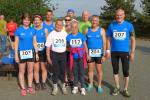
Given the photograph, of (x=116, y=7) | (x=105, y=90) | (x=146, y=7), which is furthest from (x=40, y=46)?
(x=116, y=7)

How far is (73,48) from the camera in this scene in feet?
28.1

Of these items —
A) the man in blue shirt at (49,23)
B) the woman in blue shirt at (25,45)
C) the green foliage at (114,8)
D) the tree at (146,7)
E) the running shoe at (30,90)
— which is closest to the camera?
the woman in blue shirt at (25,45)

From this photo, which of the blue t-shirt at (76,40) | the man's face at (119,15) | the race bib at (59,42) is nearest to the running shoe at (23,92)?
the race bib at (59,42)

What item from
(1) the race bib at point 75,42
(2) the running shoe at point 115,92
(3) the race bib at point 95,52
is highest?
(1) the race bib at point 75,42

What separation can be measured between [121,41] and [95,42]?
27.4 inches

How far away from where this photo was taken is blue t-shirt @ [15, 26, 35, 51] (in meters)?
8.45

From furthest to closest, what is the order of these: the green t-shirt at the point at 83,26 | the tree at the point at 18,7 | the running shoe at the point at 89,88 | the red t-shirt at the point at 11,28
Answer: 1. the tree at the point at 18,7
2. the red t-shirt at the point at 11,28
3. the green t-shirt at the point at 83,26
4. the running shoe at the point at 89,88

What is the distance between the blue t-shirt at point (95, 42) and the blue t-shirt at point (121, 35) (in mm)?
354

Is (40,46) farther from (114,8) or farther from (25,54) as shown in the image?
(114,8)

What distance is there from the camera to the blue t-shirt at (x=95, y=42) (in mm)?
8680

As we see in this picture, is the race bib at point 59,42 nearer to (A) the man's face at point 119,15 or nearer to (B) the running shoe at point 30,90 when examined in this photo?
(B) the running shoe at point 30,90

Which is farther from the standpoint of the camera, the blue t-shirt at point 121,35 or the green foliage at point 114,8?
the green foliage at point 114,8

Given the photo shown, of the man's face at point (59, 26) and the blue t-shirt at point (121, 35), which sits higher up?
the man's face at point (59, 26)

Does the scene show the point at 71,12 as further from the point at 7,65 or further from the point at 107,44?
the point at 7,65
